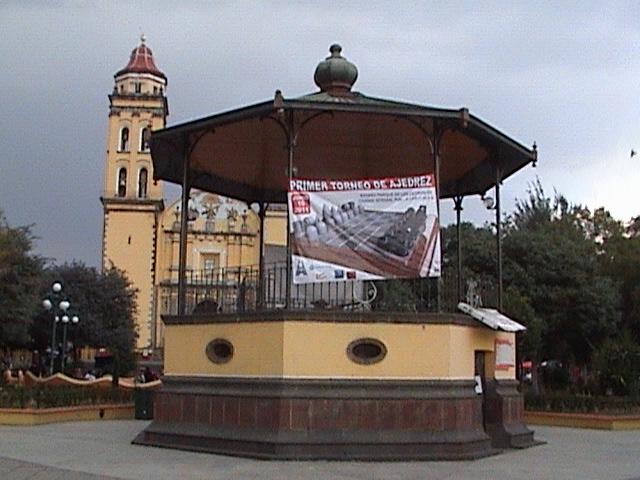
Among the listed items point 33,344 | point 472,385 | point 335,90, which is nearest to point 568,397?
point 472,385

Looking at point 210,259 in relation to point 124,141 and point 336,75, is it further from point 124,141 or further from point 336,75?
point 336,75

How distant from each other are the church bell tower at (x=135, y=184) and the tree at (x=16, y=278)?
34.3 m

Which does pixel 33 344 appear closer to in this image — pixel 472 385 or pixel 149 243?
pixel 149 243

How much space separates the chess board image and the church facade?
2251 inches

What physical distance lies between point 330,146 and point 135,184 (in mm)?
59507

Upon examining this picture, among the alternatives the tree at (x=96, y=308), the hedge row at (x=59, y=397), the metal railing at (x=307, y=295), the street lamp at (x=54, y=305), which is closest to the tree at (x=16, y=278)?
the street lamp at (x=54, y=305)

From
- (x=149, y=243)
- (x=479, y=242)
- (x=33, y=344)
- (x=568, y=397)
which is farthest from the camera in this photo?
(x=149, y=243)

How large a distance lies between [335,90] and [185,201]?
3.79 m

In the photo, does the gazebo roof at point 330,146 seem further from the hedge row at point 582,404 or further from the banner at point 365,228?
the hedge row at point 582,404

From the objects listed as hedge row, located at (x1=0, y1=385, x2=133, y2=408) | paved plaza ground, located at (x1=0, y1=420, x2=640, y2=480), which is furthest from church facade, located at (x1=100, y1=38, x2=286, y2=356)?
paved plaza ground, located at (x1=0, y1=420, x2=640, y2=480)

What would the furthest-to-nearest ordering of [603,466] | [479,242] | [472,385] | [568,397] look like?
[479,242] → [568,397] → [472,385] → [603,466]

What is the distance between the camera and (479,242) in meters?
39.9

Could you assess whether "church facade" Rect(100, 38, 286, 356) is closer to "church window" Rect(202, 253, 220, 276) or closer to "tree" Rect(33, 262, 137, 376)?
"church window" Rect(202, 253, 220, 276)

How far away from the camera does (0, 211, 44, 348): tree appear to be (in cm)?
3566
